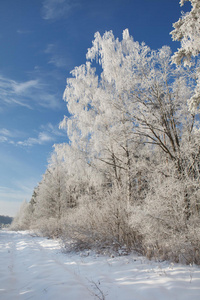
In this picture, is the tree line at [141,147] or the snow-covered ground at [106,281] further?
the tree line at [141,147]

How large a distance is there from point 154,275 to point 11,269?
379 centimetres

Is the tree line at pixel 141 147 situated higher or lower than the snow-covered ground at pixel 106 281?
higher

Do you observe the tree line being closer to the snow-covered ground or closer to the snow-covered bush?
the snow-covered bush

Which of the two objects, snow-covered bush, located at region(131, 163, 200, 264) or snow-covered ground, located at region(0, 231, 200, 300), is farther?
snow-covered bush, located at region(131, 163, 200, 264)

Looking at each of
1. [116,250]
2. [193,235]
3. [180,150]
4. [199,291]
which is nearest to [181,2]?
[180,150]

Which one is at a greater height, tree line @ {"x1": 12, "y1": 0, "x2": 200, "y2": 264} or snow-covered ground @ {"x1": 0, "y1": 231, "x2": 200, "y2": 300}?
tree line @ {"x1": 12, "y1": 0, "x2": 200, "y2": 264}

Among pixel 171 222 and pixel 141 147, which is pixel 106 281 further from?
pixel 141 147

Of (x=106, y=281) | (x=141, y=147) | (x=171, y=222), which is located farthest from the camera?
(x=141, y=147)

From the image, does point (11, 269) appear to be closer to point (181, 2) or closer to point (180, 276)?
point (180, 276)

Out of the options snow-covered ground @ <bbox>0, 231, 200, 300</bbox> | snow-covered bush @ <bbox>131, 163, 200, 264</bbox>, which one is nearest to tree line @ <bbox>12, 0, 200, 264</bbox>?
snow-covered bush @ <bbox>131, 163, 200, 264</bbox>

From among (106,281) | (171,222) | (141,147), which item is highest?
(141,147)

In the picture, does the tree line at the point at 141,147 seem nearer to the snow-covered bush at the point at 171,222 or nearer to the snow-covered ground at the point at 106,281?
the snow-covered bush at the point at 171,222

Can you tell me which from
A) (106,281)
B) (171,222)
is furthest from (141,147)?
(106,281)

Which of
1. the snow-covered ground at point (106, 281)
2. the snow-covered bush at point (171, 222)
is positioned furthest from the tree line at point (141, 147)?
the snow-covered ground at point (106, 281)
